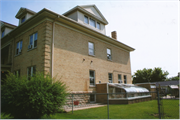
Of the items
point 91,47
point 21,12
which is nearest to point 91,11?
point 91,47

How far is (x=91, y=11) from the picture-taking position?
1922 centimetres

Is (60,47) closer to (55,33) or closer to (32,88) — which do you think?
(55,33)

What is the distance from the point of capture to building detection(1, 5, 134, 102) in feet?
43.0

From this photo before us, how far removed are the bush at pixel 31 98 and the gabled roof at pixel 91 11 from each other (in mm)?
11521

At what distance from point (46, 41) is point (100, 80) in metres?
7.86

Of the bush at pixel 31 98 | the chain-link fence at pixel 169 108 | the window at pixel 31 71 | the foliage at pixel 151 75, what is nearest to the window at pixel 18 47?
the window at pixel 31 71

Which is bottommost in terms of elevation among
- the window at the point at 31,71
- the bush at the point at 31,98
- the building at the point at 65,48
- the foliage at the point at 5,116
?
the foliage at the point at 5,116

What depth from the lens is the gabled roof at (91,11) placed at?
17.4 m

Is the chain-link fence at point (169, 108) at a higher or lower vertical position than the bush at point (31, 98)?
lower

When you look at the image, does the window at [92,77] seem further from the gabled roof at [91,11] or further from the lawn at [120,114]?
the gabled roof at [91,11]

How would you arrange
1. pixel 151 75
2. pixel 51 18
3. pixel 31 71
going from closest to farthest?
pixel 51 18, pixel 31 71, pixel 151 75

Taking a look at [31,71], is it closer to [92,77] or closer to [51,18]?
[51,18]

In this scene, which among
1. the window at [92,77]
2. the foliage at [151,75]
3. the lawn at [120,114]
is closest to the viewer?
the lawn at [120,114]

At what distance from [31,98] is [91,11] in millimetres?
14799
